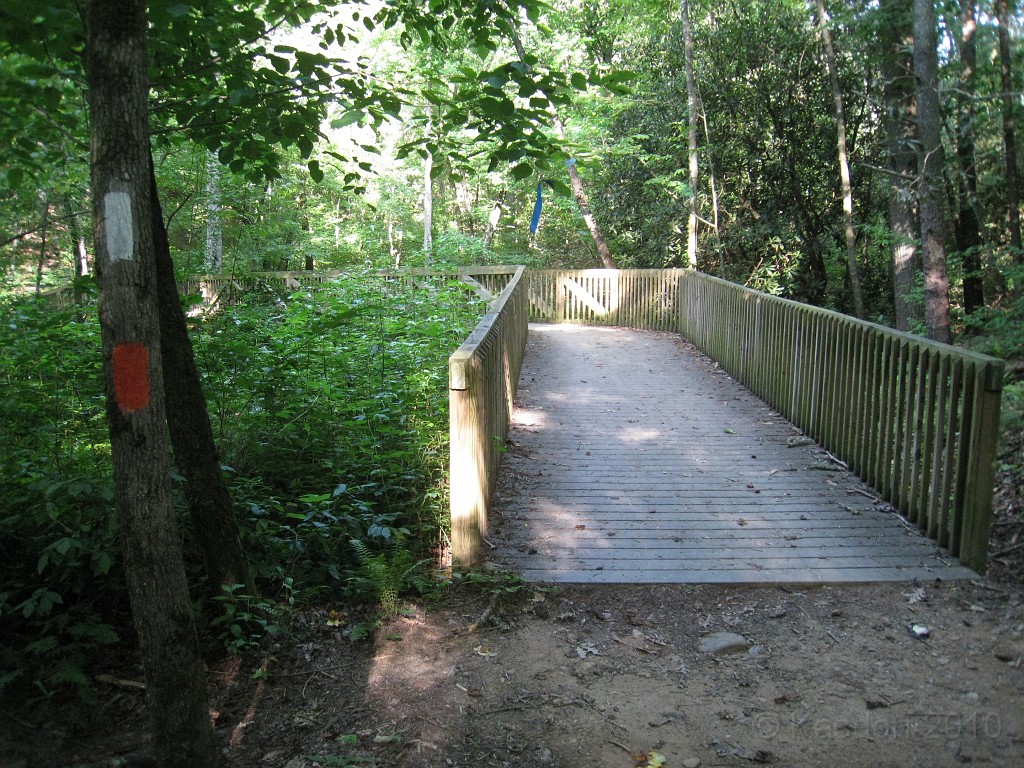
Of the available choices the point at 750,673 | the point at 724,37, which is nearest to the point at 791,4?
the point at 724,37

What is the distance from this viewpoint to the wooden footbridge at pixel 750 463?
5.00 metres

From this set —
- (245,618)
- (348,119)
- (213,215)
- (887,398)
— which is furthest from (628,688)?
(213,215)

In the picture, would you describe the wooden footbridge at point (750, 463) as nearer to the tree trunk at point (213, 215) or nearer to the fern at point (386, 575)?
the fern at point (386, 575)

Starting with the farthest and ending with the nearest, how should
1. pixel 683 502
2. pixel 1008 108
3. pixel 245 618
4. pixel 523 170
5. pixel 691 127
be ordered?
pixel 691 127, pixel 1008 108, pixel 683 502, pixel 523 170, pixel 245 618

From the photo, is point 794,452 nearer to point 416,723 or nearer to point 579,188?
point 416,723

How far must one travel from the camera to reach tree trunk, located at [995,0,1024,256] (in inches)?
451

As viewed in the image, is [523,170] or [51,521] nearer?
[51,521]

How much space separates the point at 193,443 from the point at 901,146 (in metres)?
12.6

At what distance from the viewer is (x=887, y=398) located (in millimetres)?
6199

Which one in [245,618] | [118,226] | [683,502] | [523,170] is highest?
[523,170]

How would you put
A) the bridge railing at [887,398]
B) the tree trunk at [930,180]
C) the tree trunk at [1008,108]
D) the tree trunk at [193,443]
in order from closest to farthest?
the tree trunk at [193,443] < the bridge railing at [887,398] < the tree trunk at [930,180] < the tree trunk at [1008,108]

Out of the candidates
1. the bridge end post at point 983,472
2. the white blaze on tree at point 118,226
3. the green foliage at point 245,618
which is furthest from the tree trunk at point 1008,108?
the white blaze on tree at point 118,226

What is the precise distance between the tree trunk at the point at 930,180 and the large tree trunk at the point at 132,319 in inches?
385

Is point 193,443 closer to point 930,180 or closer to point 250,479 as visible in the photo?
point 250,479
